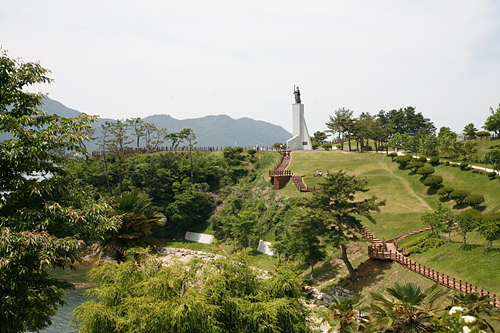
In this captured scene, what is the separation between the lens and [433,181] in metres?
43.0

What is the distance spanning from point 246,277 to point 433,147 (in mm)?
52885

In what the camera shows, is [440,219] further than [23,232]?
Yes

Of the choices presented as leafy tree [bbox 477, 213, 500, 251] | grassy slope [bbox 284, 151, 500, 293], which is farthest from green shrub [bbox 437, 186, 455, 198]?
leafy tree [bbox 477, 213, 500, 251]

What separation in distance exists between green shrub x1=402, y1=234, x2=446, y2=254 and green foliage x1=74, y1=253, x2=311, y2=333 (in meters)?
19.9

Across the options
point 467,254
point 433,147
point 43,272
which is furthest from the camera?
point 433,147

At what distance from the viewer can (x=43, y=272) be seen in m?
10.9

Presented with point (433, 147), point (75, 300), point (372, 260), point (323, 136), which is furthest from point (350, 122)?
point (75, 300)

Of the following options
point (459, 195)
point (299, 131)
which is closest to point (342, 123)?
point (299, 131)

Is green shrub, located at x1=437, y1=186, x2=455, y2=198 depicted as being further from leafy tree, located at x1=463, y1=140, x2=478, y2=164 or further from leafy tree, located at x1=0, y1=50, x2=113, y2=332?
leafy tree, located at x1=0, y1=50, x2=113, y2=332

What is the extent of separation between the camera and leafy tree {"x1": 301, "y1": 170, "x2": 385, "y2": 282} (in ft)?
95.7

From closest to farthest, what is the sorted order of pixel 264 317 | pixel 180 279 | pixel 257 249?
pixel 264 317
pixel 180 279
pixel 257 249

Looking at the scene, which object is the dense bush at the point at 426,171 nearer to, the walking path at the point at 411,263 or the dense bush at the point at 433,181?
the dense bush at the point at 433,181

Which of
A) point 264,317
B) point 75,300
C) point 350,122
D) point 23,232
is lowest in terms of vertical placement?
point 75,300

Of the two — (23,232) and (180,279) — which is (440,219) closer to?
(180,279)
